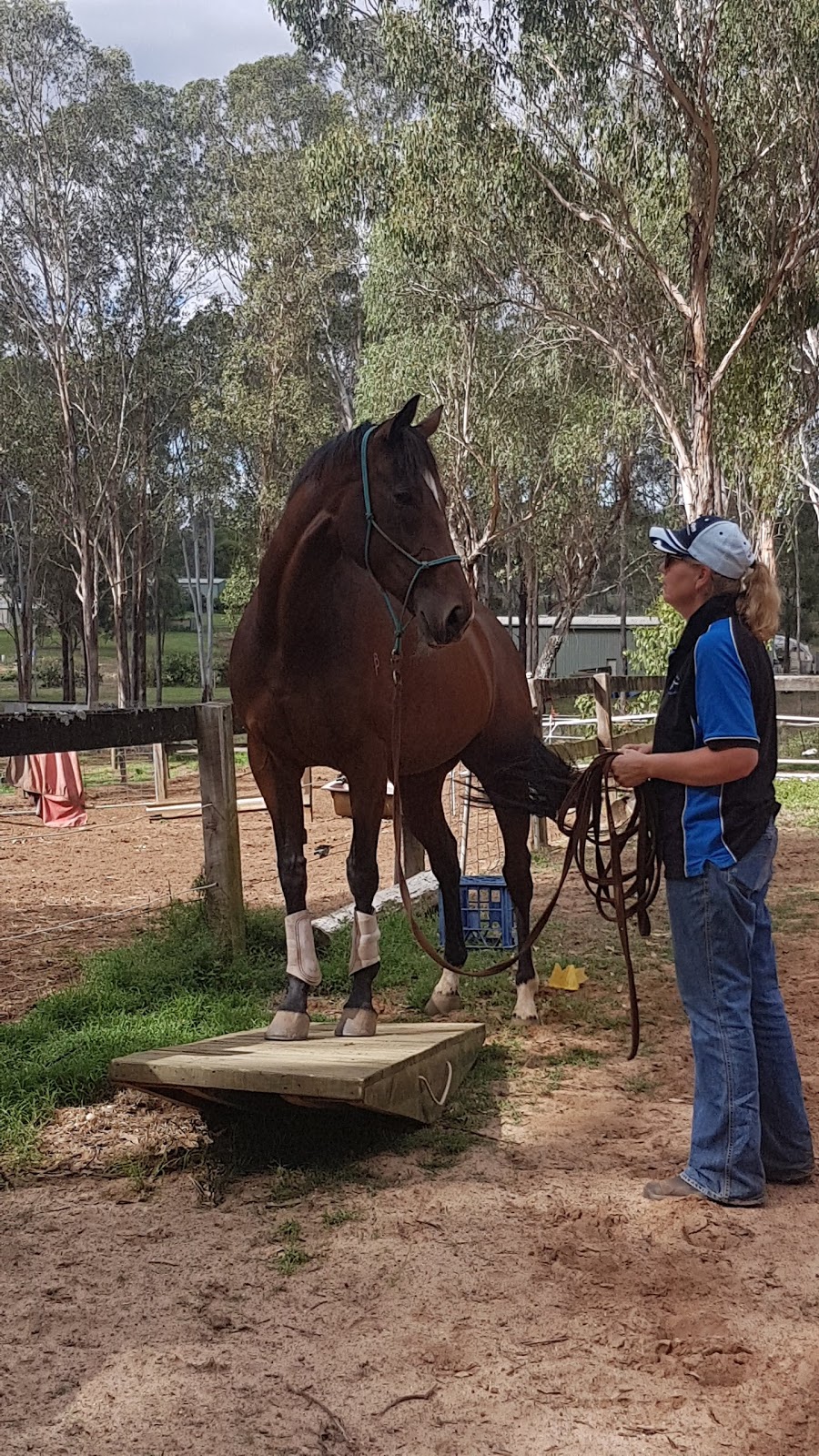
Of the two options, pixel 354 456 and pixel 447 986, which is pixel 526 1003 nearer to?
pixel 447 986

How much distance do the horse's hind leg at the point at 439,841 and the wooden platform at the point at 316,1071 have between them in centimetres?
139

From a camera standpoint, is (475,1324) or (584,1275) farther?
(584,1275)

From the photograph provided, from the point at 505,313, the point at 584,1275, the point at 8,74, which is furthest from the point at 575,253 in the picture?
the point at 584,1275

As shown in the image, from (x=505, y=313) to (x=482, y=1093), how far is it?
27.5m

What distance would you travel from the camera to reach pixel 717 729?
9.58ft

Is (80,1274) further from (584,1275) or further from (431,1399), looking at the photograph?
(584,1275)

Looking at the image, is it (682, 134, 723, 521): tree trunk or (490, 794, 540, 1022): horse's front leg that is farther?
(682, 134, 723, 521): tree trunk

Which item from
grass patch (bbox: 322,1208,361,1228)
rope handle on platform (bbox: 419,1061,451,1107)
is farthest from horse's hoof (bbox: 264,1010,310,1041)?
grass patch (bbox: 322,1208,361,1228)

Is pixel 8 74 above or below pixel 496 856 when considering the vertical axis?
above

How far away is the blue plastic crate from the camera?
608cm

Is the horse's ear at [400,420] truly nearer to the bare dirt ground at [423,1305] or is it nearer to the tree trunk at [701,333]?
the bare dirt ground at [423,1305]

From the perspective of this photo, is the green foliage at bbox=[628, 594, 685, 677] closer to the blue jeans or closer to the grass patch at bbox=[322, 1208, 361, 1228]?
the blue jeans

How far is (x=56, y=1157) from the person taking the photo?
343 cm

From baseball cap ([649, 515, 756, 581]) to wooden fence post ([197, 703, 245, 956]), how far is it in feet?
8.92
